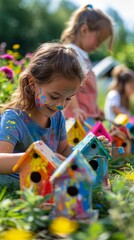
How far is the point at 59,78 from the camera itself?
3.69m

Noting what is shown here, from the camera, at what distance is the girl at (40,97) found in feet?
12.1

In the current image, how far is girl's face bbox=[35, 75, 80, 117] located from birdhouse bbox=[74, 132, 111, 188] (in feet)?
1.00

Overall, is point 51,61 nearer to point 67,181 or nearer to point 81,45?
point 67,181

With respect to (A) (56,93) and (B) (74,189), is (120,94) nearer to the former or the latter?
(A) (56,93)

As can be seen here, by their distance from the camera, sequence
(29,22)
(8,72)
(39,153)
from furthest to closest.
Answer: (29,22), (8,72), (39,153)

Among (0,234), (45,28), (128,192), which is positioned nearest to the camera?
(0,234)

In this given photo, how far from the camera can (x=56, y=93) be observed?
3.68 m

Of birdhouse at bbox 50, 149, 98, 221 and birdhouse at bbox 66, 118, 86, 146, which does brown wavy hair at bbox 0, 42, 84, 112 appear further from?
birdhouse at bbox 66, 118, 86, 146

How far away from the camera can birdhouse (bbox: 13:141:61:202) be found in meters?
3.13

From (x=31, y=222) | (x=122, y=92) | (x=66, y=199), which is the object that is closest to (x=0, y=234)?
(x=31, y=222)

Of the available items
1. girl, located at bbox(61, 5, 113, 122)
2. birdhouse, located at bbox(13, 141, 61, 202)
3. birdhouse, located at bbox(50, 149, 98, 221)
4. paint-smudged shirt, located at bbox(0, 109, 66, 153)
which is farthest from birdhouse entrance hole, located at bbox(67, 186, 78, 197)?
girl, located at bbox(61, 5, 113, 122)

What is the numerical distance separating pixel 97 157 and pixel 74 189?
3.30ft

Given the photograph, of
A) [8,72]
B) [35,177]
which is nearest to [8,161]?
[35,177]

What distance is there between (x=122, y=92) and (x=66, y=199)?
674cm
